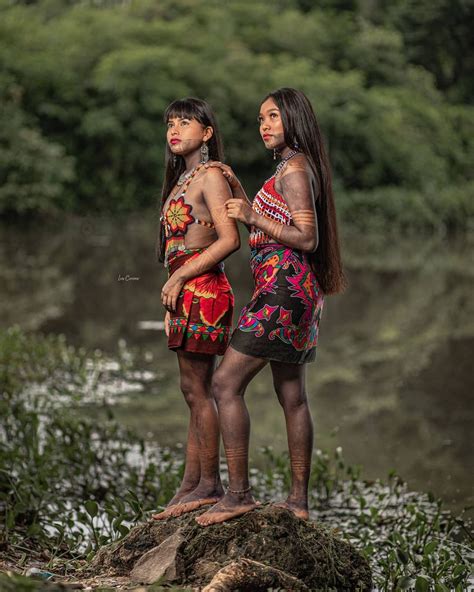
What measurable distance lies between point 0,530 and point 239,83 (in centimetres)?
3588

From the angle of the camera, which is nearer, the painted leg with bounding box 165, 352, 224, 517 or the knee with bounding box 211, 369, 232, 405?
the knee with bounding box 211, 369, 232, 405

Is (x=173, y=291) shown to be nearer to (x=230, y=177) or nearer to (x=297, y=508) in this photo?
(x=230, y=177)

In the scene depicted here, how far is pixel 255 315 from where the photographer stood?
457cm

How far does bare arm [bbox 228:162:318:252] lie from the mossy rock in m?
1.13

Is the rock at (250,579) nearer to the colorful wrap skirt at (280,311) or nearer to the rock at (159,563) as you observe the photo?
the rock at (159,563)

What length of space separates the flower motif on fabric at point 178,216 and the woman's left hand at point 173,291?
217 millimetres

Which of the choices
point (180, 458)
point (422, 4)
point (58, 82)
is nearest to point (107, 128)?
point (58, 82)

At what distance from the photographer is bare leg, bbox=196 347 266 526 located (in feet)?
14.9

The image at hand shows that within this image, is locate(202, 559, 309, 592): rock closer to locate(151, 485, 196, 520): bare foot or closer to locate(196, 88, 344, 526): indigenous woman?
locate(196, 88, 344, 526): indigenous woman

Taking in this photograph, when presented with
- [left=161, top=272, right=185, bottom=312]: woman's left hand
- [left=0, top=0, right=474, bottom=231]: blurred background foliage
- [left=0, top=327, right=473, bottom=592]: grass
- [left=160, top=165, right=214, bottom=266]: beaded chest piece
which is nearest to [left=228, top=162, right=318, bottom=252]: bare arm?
[left=160, top=165, right=214, bottom=266]: beaded chest piece

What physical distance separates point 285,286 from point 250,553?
1.09 meters

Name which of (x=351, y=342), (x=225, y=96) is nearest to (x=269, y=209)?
(x=351, y=342)

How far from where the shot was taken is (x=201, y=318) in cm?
468

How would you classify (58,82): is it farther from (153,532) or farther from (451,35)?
(153,532)
